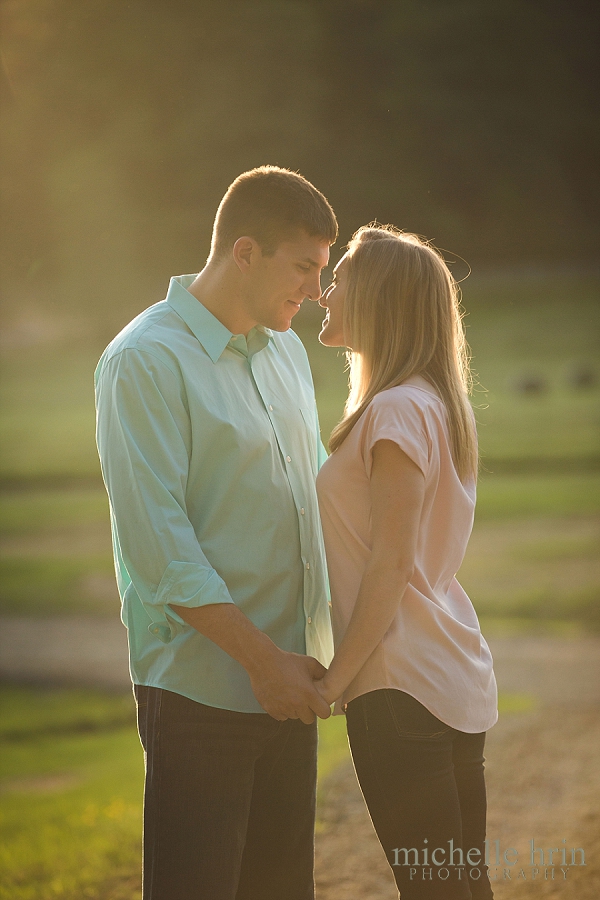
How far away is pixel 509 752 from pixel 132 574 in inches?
109

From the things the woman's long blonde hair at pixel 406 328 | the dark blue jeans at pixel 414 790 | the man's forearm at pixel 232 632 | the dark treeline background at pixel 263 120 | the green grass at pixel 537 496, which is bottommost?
the green grass at pixel 537 496

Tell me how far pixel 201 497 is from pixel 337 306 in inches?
16.3

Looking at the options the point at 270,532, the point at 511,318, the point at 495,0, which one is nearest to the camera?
the point at 270,532

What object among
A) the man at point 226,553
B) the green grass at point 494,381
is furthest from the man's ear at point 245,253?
the green grass at point 494,381

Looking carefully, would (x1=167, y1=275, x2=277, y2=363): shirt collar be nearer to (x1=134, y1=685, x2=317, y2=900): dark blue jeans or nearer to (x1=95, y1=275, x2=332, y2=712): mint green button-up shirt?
(x1=95, y1=275, x2=332, y2=712): mint green button-up shirt

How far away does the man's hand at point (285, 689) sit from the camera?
4.12 ft

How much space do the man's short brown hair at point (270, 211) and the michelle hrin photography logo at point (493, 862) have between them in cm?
105

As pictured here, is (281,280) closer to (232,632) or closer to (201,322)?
(201,322)

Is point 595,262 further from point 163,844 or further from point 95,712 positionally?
point 163,844

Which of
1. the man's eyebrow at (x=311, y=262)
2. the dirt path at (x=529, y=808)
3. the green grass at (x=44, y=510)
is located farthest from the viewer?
the green grass at (x=44, y=510)

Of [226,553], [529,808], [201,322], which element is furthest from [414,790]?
[529,808]

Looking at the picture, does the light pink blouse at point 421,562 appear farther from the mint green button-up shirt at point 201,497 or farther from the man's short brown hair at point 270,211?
the man's short brown hair at point 270,211

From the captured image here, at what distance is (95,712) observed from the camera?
5105mm

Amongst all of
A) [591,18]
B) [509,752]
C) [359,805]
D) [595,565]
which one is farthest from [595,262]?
[359,805]
